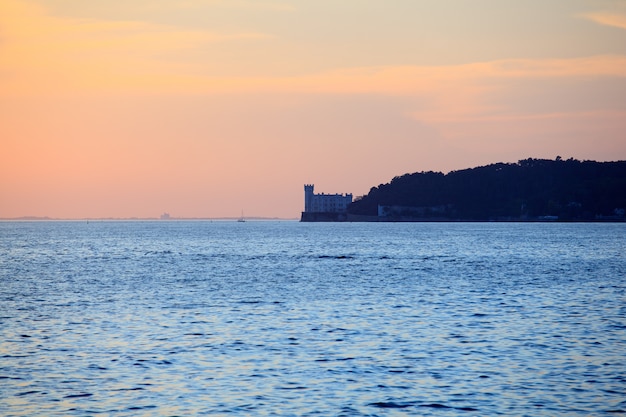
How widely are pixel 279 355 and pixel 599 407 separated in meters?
11.6

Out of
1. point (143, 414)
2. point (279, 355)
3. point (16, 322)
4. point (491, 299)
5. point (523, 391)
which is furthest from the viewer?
point (491, 299)

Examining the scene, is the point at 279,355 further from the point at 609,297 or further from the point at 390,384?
the point at 609,297

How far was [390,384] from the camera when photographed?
25250 mm

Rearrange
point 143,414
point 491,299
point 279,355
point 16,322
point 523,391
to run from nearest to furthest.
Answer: point 143,414 → point 523,391 → point 279,355 → point 16,322 → point 491,299

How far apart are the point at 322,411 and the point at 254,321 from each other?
18.2 metres

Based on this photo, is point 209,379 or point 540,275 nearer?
point 209,379

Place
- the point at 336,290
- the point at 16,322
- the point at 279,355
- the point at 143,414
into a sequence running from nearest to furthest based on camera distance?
1. the point at 143,414
2. the point at 279,355
3. the point at 16,322
4. the point at 336,290

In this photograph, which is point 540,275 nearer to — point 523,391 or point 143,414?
point 523,391

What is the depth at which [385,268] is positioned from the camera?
85688 millimetres

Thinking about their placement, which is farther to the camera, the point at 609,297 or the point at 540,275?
the point at 540,275

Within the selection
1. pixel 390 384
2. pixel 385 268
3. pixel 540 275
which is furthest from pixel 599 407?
pixel 385 268

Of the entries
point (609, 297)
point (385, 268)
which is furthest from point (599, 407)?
point (385, 268)

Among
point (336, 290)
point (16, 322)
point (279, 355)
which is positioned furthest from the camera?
point (336, 290)

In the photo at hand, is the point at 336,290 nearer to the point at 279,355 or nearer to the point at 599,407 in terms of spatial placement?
the point at 279,355
